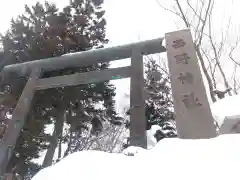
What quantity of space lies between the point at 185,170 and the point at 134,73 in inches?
119

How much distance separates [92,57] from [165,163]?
3992 mm

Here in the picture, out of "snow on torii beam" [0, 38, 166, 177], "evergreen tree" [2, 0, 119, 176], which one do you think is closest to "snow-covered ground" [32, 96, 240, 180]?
"snow on torii beam" [0, 38, 166, 177]

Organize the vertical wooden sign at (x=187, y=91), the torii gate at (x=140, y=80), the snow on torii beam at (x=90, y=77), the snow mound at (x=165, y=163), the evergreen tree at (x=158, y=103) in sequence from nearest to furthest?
the snow mound at (x=165, y=163) < the vertical wooden sign at (x=187, y=91) < the torii gate at (x=140, y=80) < the snow on torii beam at (x=90, y=77) < the evergreen tree at (x=158, y=103)

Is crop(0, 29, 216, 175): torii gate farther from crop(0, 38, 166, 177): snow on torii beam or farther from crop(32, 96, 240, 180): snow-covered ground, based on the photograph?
crop(32, 96, 240, 180): snow-covered ground

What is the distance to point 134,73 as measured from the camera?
5324mm

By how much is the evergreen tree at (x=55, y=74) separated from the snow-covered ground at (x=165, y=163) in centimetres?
569

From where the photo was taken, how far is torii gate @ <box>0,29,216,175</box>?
4266 mm

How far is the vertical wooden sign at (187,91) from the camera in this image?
4102mm

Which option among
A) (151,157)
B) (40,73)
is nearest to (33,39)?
(40,73)

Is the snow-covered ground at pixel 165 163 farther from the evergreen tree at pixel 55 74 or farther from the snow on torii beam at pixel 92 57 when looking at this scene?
the evergreen tree at pixel 55 74

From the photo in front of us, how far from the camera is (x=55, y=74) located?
8.45m

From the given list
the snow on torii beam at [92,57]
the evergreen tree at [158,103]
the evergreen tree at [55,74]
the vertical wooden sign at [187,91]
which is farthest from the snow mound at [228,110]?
the evergreen tree at [158,103]

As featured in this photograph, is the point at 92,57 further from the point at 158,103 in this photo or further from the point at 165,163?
the point at 158,103

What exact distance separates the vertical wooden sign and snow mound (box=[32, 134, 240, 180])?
91 centimetres
